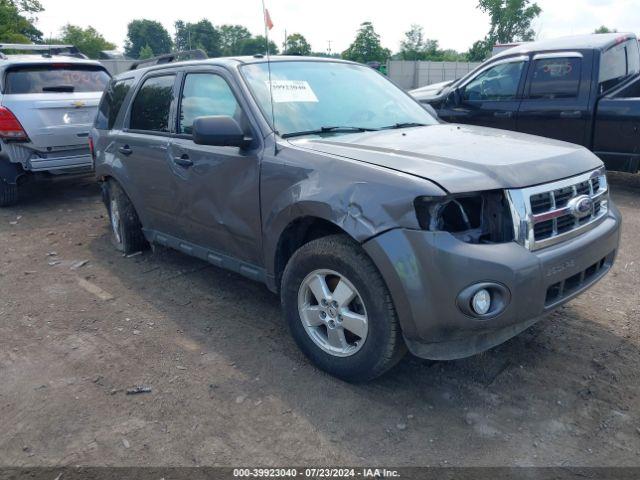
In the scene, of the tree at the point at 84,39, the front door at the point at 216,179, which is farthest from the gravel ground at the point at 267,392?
the tree at the point at 84,39

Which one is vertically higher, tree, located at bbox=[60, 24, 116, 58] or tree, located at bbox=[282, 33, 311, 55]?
tree, located at bbox=[60, 24, 116, 58]

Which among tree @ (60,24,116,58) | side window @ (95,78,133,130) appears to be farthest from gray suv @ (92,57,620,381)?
tree @ (60,24,116,58)

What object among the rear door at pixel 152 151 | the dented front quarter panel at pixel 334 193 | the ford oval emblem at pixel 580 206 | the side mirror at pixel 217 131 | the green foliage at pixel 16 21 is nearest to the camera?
the dented front quarter panel at pixel 334 193

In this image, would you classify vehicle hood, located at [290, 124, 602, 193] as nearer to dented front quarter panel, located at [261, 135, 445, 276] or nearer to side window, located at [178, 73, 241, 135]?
dented front quarter panel, located at [261, 135, 445, 276]

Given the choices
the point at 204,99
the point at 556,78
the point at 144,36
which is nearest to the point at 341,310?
the point at 204,99

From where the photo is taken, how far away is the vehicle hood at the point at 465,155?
263 centimetres

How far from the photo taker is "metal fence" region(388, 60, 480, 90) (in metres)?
30.2

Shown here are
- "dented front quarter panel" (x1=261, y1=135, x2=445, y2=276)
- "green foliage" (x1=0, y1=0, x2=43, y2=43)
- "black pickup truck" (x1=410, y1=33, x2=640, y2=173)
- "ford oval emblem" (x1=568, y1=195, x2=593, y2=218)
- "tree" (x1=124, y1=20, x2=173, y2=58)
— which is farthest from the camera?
"tree" (x1=124, y1=20, x2=173, y2=58)

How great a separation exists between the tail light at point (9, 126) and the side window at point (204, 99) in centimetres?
382

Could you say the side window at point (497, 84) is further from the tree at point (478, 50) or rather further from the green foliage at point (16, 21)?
the tree at point (478, 50)

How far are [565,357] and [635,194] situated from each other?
4.85m

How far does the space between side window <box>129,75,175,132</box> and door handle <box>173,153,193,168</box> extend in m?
0.38

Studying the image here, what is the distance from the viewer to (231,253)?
151 inches

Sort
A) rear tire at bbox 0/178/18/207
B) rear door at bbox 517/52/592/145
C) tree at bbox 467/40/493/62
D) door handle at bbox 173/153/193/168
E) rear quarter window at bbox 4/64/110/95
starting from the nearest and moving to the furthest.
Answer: door handle at bbox 173/153/193/168, rear door at bbox 517/52/592/145, rear quarter window at bbox 4/64/110/95, rear tire at bbox 0/178/18/207, tree at bbox 467/40/493/62
